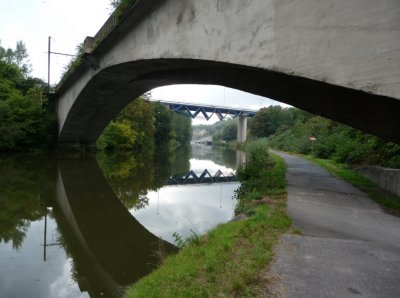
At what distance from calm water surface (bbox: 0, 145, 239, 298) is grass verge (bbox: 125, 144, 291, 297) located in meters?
0.95

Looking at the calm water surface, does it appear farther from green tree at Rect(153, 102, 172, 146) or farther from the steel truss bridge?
the steel truss bridge

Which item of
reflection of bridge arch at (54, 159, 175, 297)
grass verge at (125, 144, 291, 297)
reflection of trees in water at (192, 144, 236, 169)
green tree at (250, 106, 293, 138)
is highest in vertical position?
green tree at (250, 106, 293, 138)

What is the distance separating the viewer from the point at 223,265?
4.02 m

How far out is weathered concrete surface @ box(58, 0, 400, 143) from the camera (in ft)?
13.3

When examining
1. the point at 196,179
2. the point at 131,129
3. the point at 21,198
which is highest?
the point at 131,129

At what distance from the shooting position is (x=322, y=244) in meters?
4.90

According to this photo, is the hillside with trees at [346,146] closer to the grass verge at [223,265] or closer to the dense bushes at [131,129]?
the grass verge at [223,265]

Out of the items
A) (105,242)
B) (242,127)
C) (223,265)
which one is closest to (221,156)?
(242,127)

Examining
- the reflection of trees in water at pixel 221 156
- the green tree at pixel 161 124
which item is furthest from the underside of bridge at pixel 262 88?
the green tree at pixel 161 124

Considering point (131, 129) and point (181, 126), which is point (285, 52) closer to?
point (131, 129)

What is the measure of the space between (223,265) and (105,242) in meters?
3.37

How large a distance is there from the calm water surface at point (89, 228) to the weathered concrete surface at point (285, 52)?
384 centimetres

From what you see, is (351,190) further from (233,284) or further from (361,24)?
(233,284)

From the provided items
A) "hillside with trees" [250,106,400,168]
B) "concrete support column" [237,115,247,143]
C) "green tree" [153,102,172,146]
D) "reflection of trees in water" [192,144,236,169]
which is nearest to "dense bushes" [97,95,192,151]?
"reflection of trees in water" [192,144,236,169]
